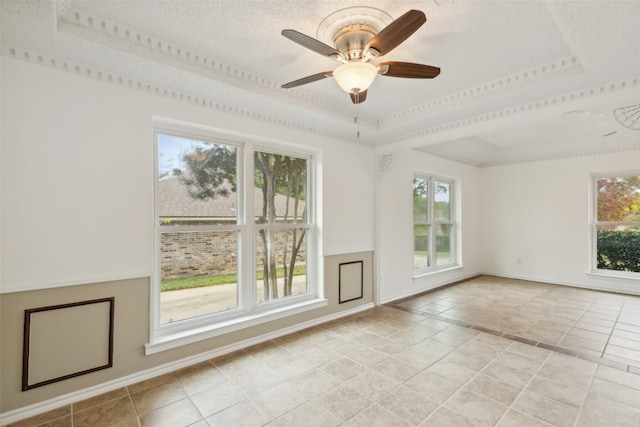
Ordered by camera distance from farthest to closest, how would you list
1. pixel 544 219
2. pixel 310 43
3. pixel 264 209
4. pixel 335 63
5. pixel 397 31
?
pixel 544 219, pixel 264 209, pixel 335 63, pixel 310 43, pixel 397 31

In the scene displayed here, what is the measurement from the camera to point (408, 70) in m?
1.92

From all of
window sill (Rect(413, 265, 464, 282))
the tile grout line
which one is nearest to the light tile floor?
the tile grout line

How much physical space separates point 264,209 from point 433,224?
3.41 metres

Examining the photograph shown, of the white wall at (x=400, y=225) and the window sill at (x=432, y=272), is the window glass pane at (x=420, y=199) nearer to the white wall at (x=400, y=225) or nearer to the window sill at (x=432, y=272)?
the white wall at (x=400, y=225)

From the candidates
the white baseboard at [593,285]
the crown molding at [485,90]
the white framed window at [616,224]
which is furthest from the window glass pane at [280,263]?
the white framed window at [616,224]

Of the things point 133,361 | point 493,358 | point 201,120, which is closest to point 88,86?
point 201,120

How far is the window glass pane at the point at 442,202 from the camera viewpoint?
5.72 metres

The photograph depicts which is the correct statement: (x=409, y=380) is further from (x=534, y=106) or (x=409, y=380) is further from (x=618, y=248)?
(x=618, y=248)

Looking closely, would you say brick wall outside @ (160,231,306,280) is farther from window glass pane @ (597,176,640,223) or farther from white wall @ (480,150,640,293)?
window glass pane @ (597,176,640,223)

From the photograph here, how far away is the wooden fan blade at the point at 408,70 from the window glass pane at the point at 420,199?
11.4ft

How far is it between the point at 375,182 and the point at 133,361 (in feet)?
11.2

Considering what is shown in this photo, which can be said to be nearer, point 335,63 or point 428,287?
point 335,63

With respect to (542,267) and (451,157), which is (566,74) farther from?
(542,267)

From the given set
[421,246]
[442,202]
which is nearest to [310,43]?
[421,246]
